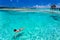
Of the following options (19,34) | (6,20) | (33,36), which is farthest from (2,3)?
(33,36)


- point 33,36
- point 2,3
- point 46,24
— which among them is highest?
point 2,3

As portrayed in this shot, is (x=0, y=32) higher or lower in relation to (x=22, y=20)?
lower

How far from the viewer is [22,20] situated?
4.86 feet

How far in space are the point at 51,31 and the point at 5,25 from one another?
62 centimetres

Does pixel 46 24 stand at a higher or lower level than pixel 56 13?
lower

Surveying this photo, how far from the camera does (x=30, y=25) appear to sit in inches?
57.9

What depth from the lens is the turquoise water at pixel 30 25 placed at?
1.44 metres

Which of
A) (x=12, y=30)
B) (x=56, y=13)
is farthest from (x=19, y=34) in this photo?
(x=56, y=13)

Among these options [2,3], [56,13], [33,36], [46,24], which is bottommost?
[33,36]

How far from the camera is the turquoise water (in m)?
1.44

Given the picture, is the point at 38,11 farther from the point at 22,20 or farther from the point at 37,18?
the point at 22,20

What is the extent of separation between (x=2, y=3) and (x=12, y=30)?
1.31 feet

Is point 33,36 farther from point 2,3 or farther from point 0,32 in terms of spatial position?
point 2,3

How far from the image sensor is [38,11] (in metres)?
1.51
